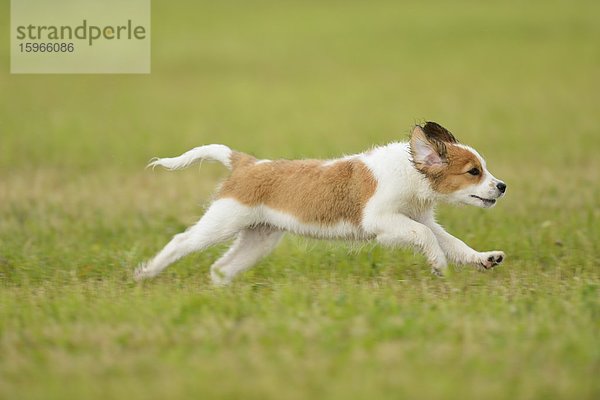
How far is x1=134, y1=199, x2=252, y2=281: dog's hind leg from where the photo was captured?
27.3 ft

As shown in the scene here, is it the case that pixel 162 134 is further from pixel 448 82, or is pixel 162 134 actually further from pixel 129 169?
pixel 448 82

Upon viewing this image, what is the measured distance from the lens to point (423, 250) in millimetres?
7910

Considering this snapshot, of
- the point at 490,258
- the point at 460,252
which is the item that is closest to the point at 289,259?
the point at 460,252

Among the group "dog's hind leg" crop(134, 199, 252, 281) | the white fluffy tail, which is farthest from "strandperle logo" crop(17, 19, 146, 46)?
"dog's hind leg" crop(134, 199, 252, 281)

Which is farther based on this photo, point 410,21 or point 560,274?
point 410,21

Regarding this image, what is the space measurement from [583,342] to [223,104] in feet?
59.6

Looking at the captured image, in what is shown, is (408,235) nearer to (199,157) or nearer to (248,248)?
(248,248)

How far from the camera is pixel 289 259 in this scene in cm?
944

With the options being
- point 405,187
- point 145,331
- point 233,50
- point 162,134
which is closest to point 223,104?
point 162,134

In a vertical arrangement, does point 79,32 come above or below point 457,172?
above

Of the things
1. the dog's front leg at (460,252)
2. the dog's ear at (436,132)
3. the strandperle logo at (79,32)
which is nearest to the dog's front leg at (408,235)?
the dog's front leg at (460,252)

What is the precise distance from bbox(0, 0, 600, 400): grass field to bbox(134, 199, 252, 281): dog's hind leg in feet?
0.66

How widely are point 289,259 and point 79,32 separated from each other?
925 inches

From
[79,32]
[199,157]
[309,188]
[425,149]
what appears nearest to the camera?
[425,149]
